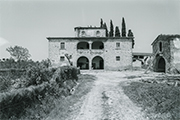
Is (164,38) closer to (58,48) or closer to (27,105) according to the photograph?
(58,48)

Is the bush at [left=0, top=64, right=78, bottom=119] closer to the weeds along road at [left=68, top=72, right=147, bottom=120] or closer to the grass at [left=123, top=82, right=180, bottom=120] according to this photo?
the weeds along road at [left=68, top=72, right=147, bottom=120]

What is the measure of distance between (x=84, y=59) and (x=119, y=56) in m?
8.24

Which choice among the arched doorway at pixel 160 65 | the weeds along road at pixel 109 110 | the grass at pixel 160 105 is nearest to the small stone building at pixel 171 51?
the arched doorway at pixel 160 65

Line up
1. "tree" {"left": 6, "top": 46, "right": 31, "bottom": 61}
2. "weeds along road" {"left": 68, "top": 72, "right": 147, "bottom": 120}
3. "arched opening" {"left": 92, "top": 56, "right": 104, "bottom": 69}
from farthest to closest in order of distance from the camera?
"tree" {"left": 6, "top": 46, "right": 31, "bottom": 61} → "arched opening" {"left": 92, "top": 56, "right": 104, "bottom": 69} → "weeds along road" {"left": 68, "top": 72, "right": 147, "bottom": 120}

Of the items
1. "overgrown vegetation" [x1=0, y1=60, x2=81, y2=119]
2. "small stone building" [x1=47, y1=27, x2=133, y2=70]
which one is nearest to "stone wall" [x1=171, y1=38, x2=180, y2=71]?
"small stone building" [x1=47, y1=27, x2=133, y2=70]

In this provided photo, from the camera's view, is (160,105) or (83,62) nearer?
(160,105)

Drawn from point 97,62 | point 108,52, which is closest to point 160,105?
point 108,52

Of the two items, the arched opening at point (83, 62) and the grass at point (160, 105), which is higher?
the arched opening at point (83, 62)

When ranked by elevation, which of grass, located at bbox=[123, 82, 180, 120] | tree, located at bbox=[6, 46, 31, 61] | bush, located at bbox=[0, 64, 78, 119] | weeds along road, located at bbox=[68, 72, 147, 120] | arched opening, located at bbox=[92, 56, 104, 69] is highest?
tree, located at bbox=[6, 46, 31, 61]

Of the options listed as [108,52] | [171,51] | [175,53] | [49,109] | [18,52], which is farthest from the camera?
[18,52]

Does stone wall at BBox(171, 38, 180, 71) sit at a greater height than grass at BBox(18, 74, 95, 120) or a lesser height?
greater

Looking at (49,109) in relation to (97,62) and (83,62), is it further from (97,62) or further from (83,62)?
(97,62)

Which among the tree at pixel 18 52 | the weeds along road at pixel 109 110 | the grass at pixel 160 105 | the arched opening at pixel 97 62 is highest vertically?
the tree at pixel 18 52

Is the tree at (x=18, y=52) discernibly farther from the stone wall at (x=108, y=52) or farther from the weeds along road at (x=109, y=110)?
the weeds along road at (x=109, y=110)
